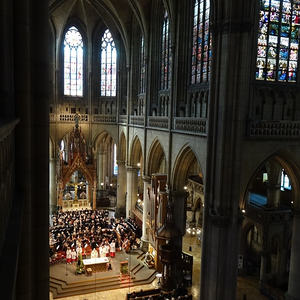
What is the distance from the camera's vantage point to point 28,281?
18.6 ft

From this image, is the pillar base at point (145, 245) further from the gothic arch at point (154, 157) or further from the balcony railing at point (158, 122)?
the balcony railing at point (158, 122)

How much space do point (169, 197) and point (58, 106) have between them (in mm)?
17441

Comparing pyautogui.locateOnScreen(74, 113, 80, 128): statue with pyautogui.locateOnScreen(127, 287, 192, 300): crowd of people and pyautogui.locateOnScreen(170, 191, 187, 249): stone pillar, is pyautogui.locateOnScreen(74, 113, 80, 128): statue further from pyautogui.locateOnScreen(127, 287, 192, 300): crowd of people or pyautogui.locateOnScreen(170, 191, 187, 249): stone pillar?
pyautogui.locateOnScreen(127, 287, 192, 300): crowd of people

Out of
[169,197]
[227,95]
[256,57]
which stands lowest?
[169,197]

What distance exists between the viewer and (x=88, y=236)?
24.0 metres

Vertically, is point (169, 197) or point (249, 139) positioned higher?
point (249, 139)

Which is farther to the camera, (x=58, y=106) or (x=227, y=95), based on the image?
(x=58, y=106)

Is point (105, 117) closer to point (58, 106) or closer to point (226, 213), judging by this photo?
point (58, 106)

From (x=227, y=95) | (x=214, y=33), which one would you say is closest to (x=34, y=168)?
(x=227, y=95)

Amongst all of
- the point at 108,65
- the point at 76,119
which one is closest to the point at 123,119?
the point at 76,119

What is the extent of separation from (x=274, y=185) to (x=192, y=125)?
7696mm

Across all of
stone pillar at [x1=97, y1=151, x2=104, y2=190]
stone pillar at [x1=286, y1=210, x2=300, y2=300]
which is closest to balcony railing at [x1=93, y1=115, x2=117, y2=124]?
stone pillar at [x1=97, y1=151, x2=104, y2=190]

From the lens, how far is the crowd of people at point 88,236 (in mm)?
21984

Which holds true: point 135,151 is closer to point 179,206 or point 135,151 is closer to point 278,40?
point 179,206
